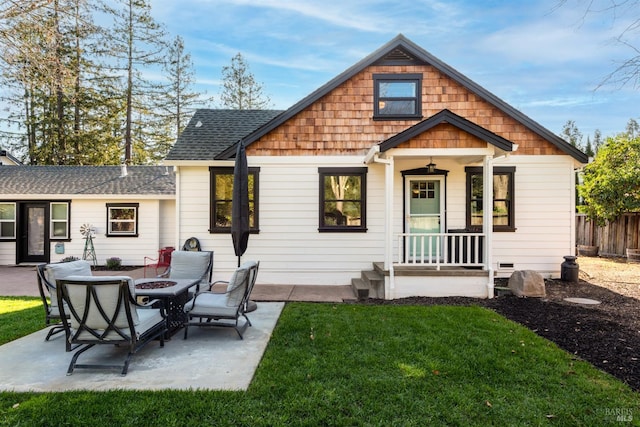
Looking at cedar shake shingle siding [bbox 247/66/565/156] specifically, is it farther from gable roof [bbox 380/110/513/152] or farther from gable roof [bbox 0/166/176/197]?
gable roof [bbox 0/166/176/197]

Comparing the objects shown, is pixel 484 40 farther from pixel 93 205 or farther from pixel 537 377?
pixel 93 205

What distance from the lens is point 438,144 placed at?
23.1 ft

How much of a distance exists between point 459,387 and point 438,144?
498cm

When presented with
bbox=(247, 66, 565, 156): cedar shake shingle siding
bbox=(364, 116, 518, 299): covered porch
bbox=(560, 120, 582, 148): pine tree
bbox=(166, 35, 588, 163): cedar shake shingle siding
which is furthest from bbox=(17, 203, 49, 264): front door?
bbox=(560, 120, 582, 148): pine tree

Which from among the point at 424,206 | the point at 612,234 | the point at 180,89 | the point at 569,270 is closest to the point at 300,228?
the point at 424,206

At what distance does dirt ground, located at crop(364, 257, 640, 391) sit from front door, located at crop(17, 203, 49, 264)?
1242 cm

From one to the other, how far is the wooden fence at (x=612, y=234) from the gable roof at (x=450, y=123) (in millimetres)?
9625

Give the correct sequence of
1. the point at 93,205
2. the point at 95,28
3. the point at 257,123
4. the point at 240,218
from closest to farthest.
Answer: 1. the point at 240,218
2. the point at 95,28
3. the point at 257,123
4. the point at 93,205

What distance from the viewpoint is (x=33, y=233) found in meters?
12.2

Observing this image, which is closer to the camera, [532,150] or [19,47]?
[19,47]

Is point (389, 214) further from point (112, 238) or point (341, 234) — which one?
point (112, 238)

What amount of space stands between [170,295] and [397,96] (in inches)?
281

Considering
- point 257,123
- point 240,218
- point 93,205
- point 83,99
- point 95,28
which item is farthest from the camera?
point 83,99

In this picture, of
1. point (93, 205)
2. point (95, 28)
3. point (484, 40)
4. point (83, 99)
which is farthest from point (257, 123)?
point (83, 99)
